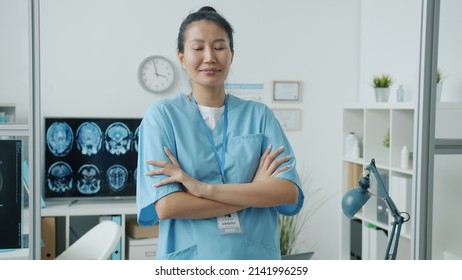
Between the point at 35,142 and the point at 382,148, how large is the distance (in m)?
1.98

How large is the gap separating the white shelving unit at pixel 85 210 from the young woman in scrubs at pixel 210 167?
163 cm

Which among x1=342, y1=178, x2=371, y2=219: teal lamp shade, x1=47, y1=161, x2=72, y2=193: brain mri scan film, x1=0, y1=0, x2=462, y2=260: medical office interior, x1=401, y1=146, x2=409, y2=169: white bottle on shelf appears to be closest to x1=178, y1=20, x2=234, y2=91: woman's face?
x1=342, y1=178, x2=371, y2=219: teal lamp shade

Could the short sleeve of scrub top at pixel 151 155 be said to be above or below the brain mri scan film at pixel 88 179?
above

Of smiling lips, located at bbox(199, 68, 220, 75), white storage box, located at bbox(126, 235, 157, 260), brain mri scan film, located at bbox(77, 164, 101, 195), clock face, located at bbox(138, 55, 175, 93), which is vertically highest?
clock face, located at bbox(138, 55, 175, 93)

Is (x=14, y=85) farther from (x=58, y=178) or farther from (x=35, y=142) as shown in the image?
(x=58, y=178)

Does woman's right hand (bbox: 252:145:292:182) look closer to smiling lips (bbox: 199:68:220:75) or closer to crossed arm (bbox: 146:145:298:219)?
crossed arm (bbox: 146:145:298:219)

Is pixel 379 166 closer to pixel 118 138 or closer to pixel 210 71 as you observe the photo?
pixel 118 138

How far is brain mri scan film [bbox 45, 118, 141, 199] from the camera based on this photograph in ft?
9.84

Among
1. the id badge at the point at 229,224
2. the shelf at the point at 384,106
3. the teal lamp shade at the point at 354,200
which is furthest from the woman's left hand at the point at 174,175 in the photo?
the shelf at the point at 384,106

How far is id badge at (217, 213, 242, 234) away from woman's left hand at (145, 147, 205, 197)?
0.10m

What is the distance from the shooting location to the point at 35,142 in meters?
1.39

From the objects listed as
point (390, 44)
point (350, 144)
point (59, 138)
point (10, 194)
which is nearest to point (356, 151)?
point (350, 144)

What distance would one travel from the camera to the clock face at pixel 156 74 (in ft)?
10.2

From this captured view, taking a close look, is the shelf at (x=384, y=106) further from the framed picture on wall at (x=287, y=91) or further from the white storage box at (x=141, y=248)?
the white storage box at (x=141, y=248)
